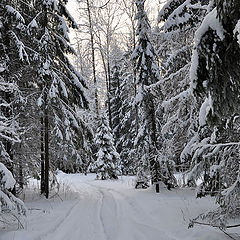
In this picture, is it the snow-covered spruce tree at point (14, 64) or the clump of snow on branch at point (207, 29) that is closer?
the clump of snow on branch at point (207, 29)

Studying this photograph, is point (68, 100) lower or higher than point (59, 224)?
higher

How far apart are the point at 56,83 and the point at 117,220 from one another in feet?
20.1

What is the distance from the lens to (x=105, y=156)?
21609mm

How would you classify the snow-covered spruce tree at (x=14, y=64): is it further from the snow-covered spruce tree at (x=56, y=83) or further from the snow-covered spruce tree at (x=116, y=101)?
the snow-covered spruce tree at (x=116, y=101)

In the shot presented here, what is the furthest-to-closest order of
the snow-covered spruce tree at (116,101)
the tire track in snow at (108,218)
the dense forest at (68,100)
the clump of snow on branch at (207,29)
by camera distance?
the snow-covered spruce tree at (116,101)
the dense forest at (68,100)
the tire track in snow at (108,218)
the clump of snow on branch at (207,29)

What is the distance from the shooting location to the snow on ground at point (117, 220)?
5781 millimetres

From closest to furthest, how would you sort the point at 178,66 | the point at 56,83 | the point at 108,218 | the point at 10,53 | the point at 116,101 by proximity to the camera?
the point at 108,218 < the point at 10,53 < the point at 56,83 < the point at 178,66 < the point at 116,101

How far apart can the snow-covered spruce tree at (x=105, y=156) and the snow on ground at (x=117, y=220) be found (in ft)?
35.9

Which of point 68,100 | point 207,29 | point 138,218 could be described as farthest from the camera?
point 68,100

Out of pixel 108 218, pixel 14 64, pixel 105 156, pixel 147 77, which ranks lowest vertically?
pixel 108 218

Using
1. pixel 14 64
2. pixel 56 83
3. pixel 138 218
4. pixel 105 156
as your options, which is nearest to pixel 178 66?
pixel 56 83

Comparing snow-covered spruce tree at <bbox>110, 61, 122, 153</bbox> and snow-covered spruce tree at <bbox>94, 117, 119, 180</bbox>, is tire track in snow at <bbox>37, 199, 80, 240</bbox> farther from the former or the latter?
snow-covered spruce tree at <bbox>110, 61, 122, 153</bbox>

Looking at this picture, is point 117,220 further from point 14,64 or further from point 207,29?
point 14,64

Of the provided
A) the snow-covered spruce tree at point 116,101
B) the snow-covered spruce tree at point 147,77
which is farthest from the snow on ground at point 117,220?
the snow-covered spruce tree at point 116,101
